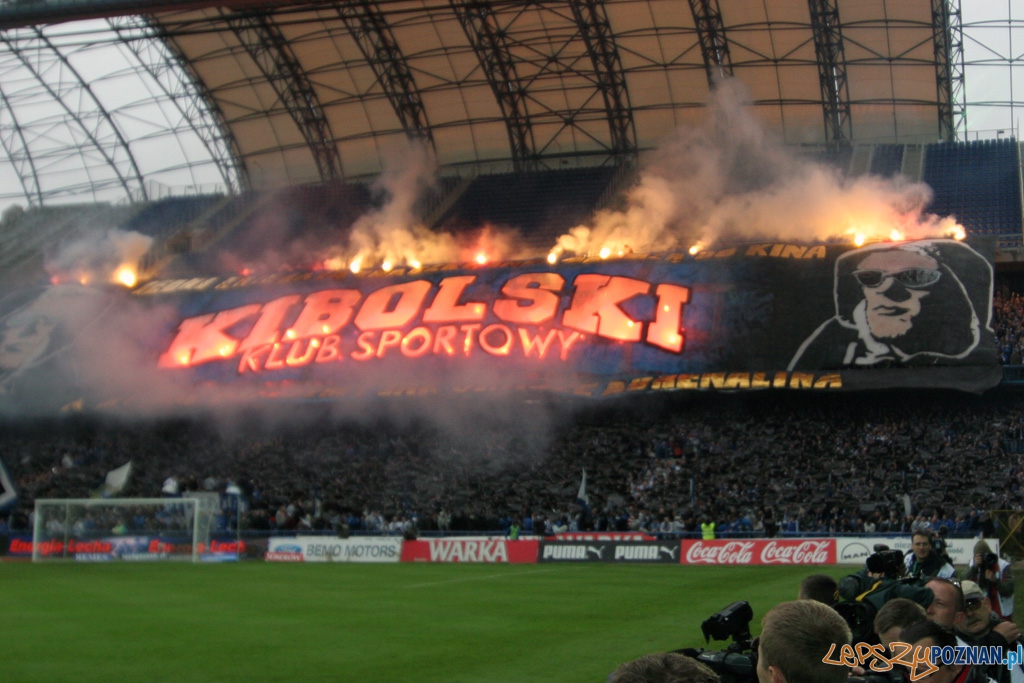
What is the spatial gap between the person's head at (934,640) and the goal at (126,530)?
30.1 meters

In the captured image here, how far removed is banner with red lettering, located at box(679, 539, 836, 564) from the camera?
1104 inches

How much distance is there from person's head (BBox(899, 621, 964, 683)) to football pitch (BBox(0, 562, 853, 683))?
269 inches

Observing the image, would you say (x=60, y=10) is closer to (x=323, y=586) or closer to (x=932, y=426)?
(x=323, y=586)

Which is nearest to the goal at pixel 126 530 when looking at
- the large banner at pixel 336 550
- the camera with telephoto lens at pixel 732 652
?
the large banner at pixel 336 550

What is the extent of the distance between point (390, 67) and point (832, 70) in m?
18.5

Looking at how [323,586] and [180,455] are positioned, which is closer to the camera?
[323,586]

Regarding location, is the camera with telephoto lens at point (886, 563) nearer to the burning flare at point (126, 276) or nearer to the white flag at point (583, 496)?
the white flag at point (583, 496)

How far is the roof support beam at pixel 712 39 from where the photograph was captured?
142 ft

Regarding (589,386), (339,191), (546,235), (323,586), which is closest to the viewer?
(323,586)

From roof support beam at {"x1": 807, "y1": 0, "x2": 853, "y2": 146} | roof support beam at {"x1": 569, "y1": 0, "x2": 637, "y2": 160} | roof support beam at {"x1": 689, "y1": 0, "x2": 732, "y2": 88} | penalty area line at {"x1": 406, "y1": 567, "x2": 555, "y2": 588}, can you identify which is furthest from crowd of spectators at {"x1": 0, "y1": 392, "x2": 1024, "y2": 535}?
roof support beam at {"x1": 569, "y1": 0, "x2": 637, "y2": 160}

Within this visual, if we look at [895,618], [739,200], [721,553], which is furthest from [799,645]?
[739,200]

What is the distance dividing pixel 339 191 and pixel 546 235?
460 inches

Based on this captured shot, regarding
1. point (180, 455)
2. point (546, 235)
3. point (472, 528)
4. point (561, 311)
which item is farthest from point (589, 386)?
point (180, 455)

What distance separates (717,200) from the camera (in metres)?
44.2
